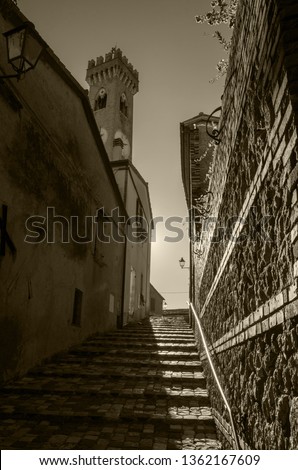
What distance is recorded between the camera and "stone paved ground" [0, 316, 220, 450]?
3.97 metres

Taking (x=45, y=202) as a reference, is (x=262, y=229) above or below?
below

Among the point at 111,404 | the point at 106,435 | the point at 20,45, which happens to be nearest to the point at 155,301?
the point at 111,404

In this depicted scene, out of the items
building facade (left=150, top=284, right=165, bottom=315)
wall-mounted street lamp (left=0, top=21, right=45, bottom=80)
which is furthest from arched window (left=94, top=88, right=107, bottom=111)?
wall-mounted street lamp (left=0, top=21, right=45, bottom=80)

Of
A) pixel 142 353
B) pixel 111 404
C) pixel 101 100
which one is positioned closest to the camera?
pixel 111 404

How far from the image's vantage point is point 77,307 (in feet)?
29.7

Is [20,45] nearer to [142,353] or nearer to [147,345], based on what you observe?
[142,353]

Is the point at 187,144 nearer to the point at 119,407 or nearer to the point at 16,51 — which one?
the point at 16,51

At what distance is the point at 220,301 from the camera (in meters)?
4.38

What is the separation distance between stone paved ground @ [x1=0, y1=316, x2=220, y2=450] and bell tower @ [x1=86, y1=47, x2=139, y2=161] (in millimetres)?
25280

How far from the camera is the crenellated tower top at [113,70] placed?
35375 mm

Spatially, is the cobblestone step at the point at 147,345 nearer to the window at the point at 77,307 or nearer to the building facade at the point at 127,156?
the window at the point at 77,307

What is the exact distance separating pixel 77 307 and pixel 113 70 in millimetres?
31676

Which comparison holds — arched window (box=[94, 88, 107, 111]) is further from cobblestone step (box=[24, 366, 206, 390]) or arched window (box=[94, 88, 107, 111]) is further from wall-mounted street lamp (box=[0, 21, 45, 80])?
cobblestone step (box=[24, 366, 206, 390])
